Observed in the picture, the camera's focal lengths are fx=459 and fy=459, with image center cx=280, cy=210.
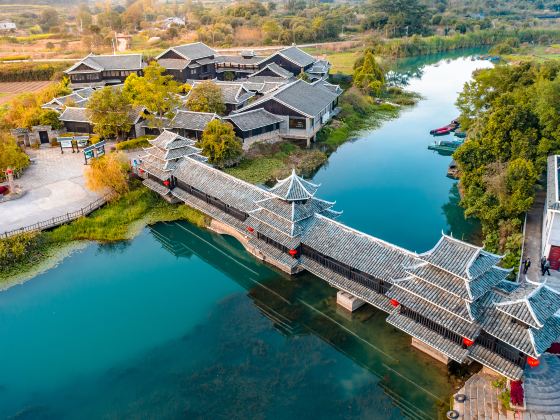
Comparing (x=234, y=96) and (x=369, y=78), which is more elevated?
→ (x=234, y=96)

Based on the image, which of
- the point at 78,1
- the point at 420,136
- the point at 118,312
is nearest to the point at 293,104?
the point at 420,136

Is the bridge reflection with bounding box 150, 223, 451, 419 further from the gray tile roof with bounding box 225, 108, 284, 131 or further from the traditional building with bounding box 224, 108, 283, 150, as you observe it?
the gray tile roof with bounding box 225, 108, 284, 131

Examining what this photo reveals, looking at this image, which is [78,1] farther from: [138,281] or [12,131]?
[138,281]

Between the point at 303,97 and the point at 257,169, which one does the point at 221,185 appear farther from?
the point at 303,97

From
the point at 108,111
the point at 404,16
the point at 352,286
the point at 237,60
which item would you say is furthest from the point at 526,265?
the point at 404,16

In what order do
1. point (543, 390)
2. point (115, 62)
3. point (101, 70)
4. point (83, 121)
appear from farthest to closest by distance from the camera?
point (115, 62) < point (101, 70) < point (83, 121) < point (543, 390)

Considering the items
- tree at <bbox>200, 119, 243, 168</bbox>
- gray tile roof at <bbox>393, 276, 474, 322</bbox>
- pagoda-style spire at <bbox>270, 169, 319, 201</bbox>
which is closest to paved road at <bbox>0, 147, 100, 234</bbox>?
tree at <bbox>200, 119, 243, 168</bbox>
